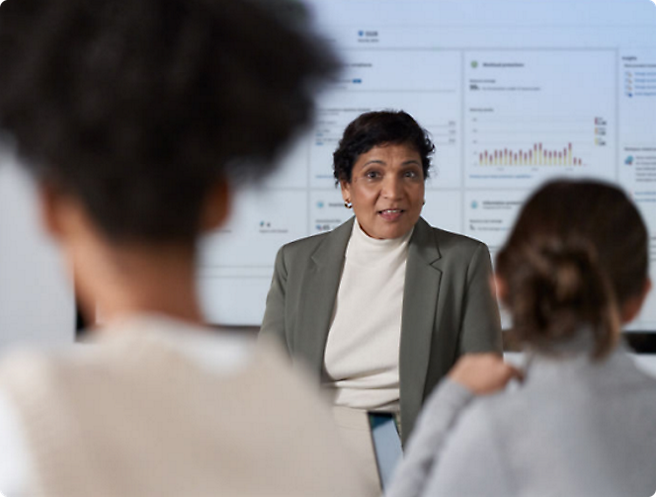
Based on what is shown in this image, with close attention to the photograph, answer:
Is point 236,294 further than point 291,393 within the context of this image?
Yes

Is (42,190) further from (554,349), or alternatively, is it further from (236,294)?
(236,294)

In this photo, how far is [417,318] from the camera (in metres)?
2.14

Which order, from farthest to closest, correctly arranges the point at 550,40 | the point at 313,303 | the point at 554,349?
the point at 550,40 < the point at 313,303 < the point at 554,349

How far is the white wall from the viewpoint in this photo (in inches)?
123

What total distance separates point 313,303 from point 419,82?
1.25 meters

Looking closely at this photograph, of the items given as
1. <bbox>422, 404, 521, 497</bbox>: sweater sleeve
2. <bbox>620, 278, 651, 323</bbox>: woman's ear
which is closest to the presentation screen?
<bbox>620, 278, 651, 323</bbox>: woman's ear

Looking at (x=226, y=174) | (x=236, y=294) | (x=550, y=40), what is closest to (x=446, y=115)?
(x=550, y=40)

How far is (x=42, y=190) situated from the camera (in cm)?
52

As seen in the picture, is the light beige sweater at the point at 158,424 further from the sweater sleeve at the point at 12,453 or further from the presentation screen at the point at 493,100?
the presentation screen at the point at 493,100

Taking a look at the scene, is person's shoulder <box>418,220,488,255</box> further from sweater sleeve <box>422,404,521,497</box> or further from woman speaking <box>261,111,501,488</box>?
sweater sleeve <box>422,404,521,497</box>

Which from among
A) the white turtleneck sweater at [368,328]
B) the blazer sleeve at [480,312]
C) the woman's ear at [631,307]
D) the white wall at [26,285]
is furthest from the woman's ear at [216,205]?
the white wall at [26,285]

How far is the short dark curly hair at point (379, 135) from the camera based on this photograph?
223 cm

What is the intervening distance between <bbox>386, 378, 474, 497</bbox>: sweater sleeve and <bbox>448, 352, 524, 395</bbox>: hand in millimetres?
13

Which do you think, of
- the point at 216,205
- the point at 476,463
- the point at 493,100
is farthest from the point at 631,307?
the point at 493,100
